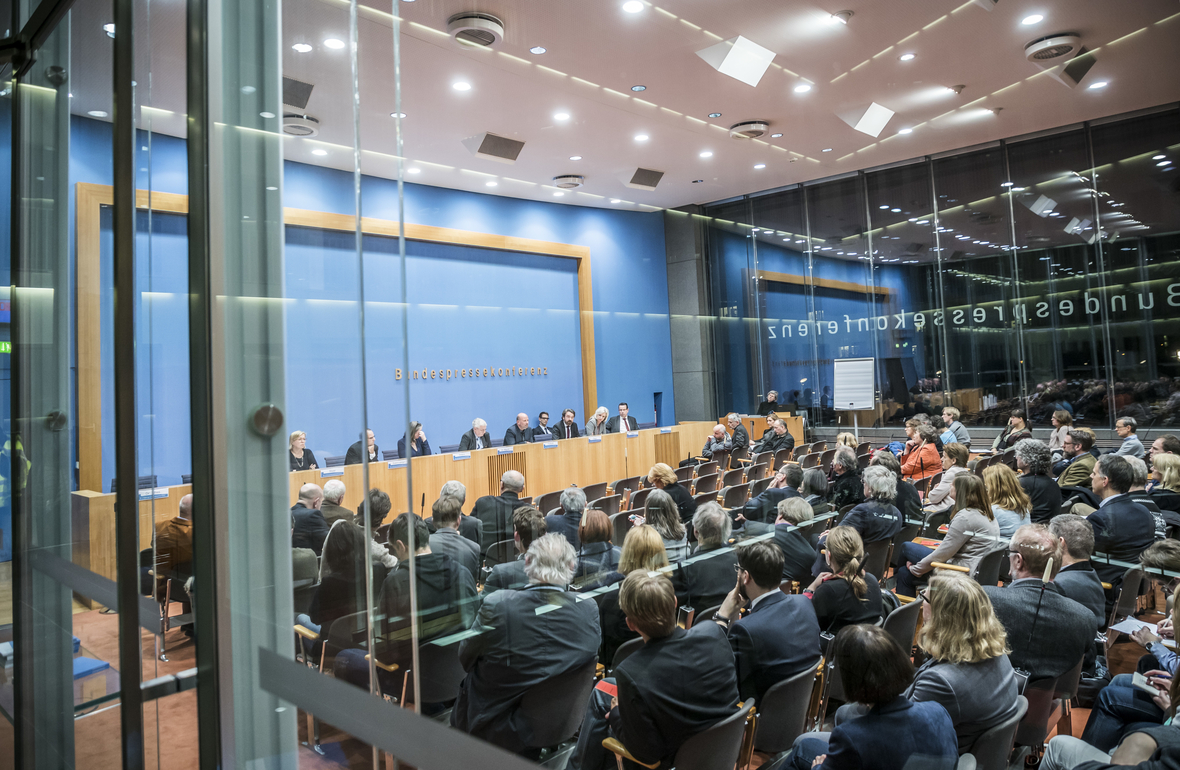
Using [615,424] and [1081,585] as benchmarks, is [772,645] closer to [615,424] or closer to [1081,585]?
[1081,585]

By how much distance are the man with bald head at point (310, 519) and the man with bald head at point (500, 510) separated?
4.46 feet

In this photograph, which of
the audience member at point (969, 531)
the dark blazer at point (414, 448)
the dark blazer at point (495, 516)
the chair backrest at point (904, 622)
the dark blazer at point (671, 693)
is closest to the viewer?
the dark blazer at point (414, 448)

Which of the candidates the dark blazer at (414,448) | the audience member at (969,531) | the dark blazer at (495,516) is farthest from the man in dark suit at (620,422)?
the dark blazer at (414,448)

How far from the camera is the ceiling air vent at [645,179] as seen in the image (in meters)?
11.2

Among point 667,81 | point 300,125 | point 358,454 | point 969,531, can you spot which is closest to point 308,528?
point 358,454

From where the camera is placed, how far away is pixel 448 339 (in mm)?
3865

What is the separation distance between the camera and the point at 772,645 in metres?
2.74

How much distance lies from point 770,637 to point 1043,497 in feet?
13.1

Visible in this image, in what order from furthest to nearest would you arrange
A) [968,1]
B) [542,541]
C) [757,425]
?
[757,425] < [968,1] < [542,541]

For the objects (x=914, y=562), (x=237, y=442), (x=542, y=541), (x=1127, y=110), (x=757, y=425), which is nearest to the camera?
(x=237, y=442)

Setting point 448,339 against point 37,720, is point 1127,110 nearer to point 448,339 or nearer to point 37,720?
point 448,339

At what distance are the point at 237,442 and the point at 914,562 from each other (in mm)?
4632

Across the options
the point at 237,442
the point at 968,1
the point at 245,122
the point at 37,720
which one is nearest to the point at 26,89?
the point at 245,122

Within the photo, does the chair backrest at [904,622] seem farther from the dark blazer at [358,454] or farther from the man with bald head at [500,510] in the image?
the dark blazer at [358,454]
